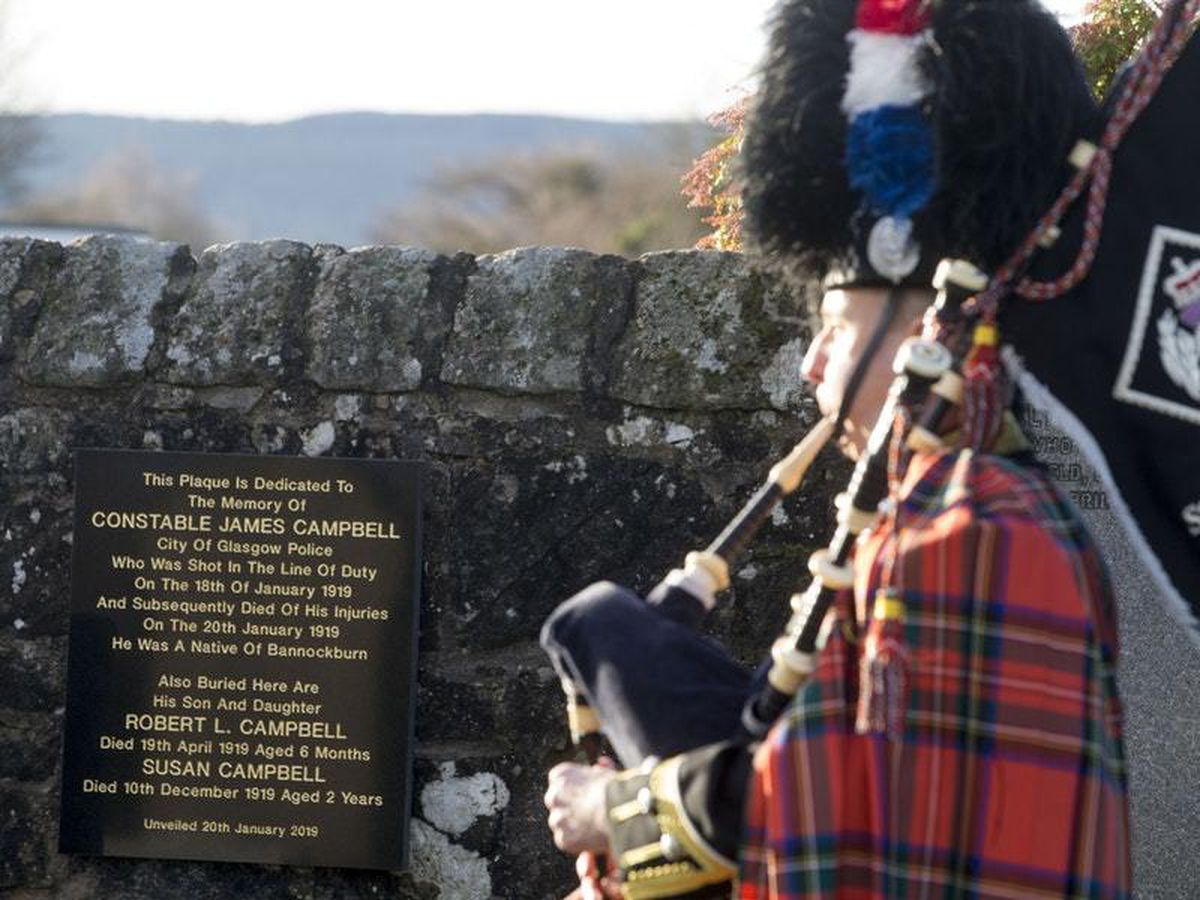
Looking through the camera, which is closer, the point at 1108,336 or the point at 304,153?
the point at 1108,336

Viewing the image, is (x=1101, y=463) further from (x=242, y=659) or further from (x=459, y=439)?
(x=242, y=659)

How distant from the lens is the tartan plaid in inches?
88.4

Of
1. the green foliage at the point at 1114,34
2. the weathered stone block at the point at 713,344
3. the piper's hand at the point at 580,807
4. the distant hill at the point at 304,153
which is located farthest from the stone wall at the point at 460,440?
the distant hill at the point at 304,153

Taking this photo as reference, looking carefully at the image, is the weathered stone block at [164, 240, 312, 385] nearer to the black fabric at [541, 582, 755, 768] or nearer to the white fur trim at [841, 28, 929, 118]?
the black fabric at [541, 582, 755, 768]

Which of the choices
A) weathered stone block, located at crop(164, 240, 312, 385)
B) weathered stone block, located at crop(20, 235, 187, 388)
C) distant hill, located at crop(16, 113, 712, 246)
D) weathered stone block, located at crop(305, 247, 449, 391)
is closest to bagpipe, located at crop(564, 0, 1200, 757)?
weathered stone block, located at crop(305, 247, 449, 391)

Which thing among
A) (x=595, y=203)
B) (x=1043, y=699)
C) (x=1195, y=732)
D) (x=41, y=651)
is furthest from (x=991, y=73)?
(x=595, y=203)

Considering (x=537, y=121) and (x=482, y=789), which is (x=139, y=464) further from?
(x=537, y=121)

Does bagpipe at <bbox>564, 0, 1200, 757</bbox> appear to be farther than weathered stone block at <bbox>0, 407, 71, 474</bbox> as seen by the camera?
No

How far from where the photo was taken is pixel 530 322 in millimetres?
3961

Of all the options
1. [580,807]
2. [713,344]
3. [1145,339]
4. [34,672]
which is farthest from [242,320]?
[1145,339]

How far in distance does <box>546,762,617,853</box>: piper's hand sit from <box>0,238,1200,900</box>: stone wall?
1214mm

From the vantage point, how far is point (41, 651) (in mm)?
4062

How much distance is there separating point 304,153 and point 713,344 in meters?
82.5

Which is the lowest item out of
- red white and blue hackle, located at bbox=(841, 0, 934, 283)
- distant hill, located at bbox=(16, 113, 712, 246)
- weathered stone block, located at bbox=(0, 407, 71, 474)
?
weathered stone block, located at bbox=(0, 407, 71, 474)
